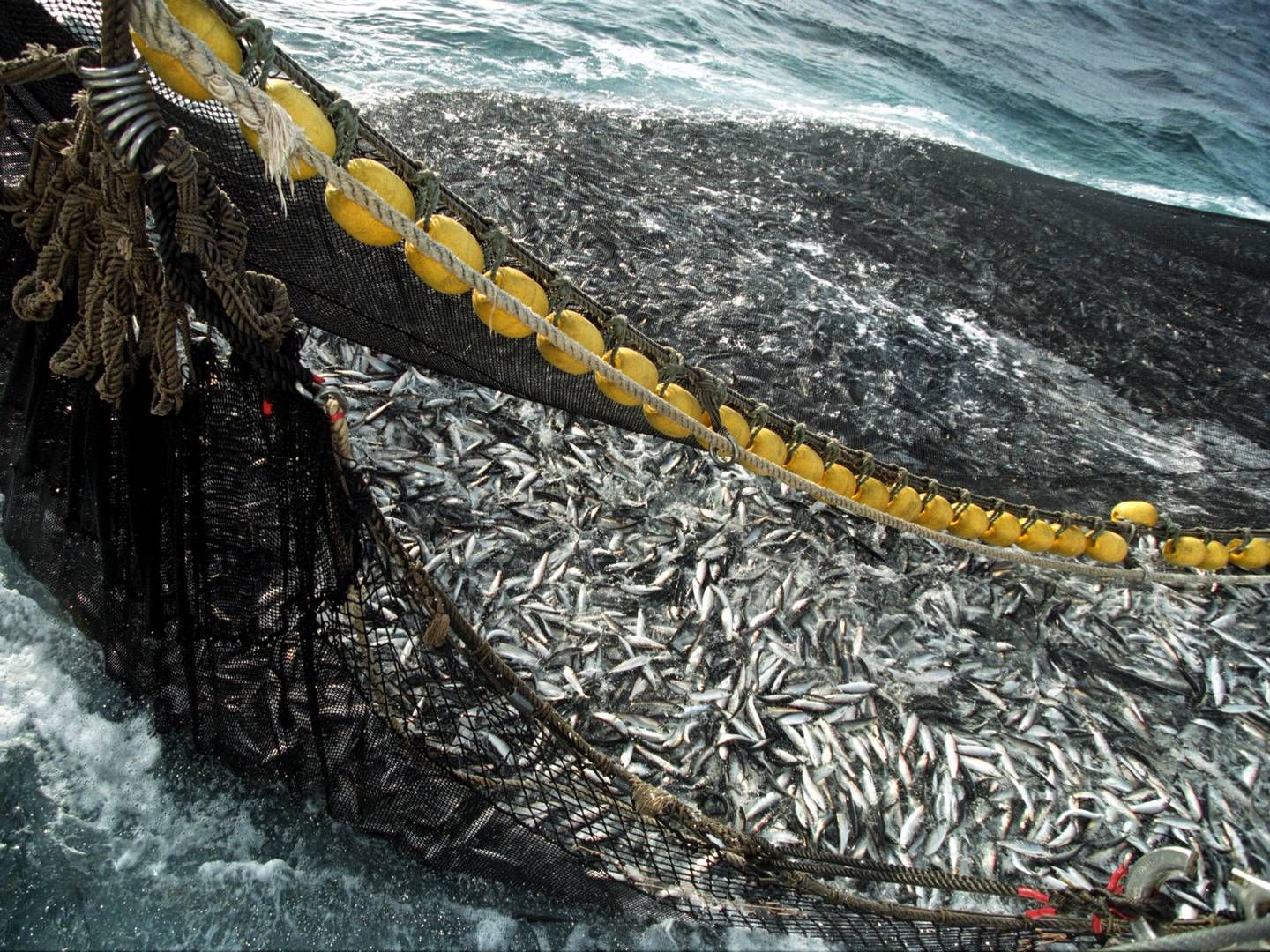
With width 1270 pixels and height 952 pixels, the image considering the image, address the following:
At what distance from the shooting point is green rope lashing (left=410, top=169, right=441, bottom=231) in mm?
3020

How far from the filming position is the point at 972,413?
663 cm

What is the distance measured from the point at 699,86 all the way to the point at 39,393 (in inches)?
560

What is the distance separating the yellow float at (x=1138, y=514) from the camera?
556cm

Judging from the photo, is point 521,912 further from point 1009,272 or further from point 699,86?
point 699,86

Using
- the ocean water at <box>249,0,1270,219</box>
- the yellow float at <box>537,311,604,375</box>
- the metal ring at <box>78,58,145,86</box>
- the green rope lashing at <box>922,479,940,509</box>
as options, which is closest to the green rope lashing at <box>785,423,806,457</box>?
the green rope lashing at <box>922,479,940,509</box>

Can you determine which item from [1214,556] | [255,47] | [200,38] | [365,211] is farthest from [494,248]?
[1214,556]

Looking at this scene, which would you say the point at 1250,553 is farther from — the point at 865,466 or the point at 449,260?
the point at 449,260

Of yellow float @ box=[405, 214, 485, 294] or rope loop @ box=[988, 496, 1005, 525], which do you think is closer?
yellow float @ box=[405, 214, 485, 294]

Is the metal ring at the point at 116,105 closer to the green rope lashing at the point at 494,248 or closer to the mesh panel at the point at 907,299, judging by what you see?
the mesh panel at the point at 907,299

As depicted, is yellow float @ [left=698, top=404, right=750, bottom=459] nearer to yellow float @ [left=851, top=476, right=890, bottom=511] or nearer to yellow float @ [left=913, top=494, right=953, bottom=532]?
yellow float @ [left=851, top=476, right=890, bottom=511]

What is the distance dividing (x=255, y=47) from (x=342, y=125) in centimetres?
37

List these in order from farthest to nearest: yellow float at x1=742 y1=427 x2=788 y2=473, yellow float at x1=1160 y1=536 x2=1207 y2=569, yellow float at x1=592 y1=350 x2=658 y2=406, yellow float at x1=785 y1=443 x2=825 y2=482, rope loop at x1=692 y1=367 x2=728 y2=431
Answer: yellow float at x1=1160 y1=536 x2=1207 y2=569 → yellow float at x1=785 y1=443 x2=825 y2=482 → yellow float at x1=742 y1=427 x2=788 y2=473 → rope loop at x1=692 y1=367 x2=728 y2=431 → yellow float at x1=592 y1=350 x2=658 y2=406

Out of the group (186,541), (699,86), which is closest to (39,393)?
(186,541)

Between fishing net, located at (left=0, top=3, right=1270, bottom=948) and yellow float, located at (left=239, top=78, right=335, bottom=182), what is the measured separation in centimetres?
17
